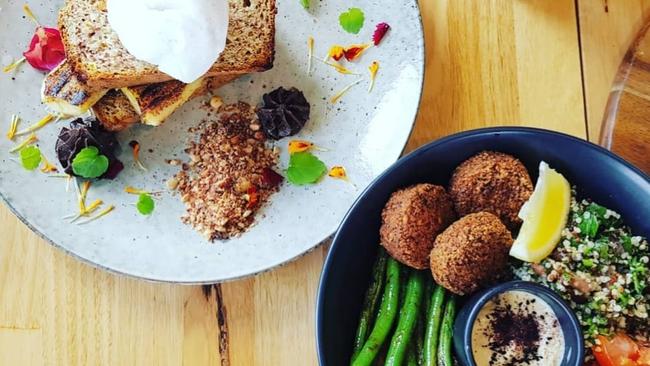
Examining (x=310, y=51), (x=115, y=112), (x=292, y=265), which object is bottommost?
(x=292, y=265)

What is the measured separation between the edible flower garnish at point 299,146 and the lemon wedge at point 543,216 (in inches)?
18.1

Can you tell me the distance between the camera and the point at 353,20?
1668 mm

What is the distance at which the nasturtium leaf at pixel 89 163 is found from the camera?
1.59 metres

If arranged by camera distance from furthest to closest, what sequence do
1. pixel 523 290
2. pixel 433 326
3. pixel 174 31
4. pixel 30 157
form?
pixel 30 157, pixel 174 31, pixel 433 326, pixel 523 290

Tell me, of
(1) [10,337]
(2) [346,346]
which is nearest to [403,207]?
(2) [346,346]

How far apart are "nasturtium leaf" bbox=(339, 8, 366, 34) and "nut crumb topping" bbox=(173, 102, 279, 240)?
25 cm

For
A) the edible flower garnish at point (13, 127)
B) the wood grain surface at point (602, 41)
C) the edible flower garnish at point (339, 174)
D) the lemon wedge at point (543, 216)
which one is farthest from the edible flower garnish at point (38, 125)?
the wood grain surface at point (602, 41)

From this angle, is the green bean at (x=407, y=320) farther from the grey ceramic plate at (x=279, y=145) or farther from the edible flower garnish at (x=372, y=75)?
the edible flower garnish at (x=372, y=75)

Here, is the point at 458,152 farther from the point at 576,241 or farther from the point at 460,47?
the point at 460,47

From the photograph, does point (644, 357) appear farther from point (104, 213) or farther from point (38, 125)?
point (38, 125)

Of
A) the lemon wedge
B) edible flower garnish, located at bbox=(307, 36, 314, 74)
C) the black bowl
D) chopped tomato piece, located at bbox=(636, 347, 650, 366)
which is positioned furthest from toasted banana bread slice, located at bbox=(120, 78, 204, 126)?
chopped tomato piece, located at bbox=(636, 347, 650, 366)

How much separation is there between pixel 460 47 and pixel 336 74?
0.25 metres

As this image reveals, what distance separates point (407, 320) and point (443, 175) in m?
0.26

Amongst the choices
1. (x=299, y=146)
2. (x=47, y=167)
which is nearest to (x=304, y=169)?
(x=299, y=146)
